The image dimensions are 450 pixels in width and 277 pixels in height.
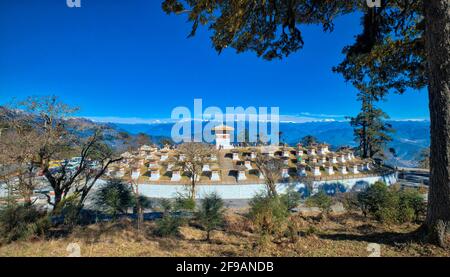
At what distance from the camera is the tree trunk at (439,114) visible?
3.68 m

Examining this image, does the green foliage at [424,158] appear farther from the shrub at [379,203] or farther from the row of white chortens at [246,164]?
the shrub at [379,203]

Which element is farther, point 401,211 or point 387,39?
point 401,211

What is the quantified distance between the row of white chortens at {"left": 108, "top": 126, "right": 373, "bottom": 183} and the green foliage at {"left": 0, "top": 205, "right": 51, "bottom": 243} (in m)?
16.9

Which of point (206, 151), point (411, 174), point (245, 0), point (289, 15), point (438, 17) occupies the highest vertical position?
point (289, 15)

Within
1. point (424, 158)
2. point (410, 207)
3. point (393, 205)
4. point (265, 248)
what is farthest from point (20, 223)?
point (424, 158)

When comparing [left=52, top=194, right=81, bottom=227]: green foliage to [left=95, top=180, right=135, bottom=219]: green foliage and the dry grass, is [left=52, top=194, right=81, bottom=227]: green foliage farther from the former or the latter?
the dry grass

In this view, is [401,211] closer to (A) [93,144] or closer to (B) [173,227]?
(B) [173,227]

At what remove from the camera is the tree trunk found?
12.1 ft

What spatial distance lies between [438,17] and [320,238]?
4.71 m

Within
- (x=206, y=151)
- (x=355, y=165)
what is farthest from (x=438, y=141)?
(x=355, y=165)

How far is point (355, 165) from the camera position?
30.2 m

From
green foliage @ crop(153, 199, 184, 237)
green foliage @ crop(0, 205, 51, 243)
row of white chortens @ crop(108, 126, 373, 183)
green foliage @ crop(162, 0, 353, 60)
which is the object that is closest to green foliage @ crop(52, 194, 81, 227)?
green foliage @ crop(0, 205, 51, 243)

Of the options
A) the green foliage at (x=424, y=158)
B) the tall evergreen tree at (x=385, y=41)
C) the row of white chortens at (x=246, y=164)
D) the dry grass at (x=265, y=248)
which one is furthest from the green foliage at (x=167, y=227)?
the green foliage at (x=424, y=158)

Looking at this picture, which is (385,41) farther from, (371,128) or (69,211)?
(371,128)
